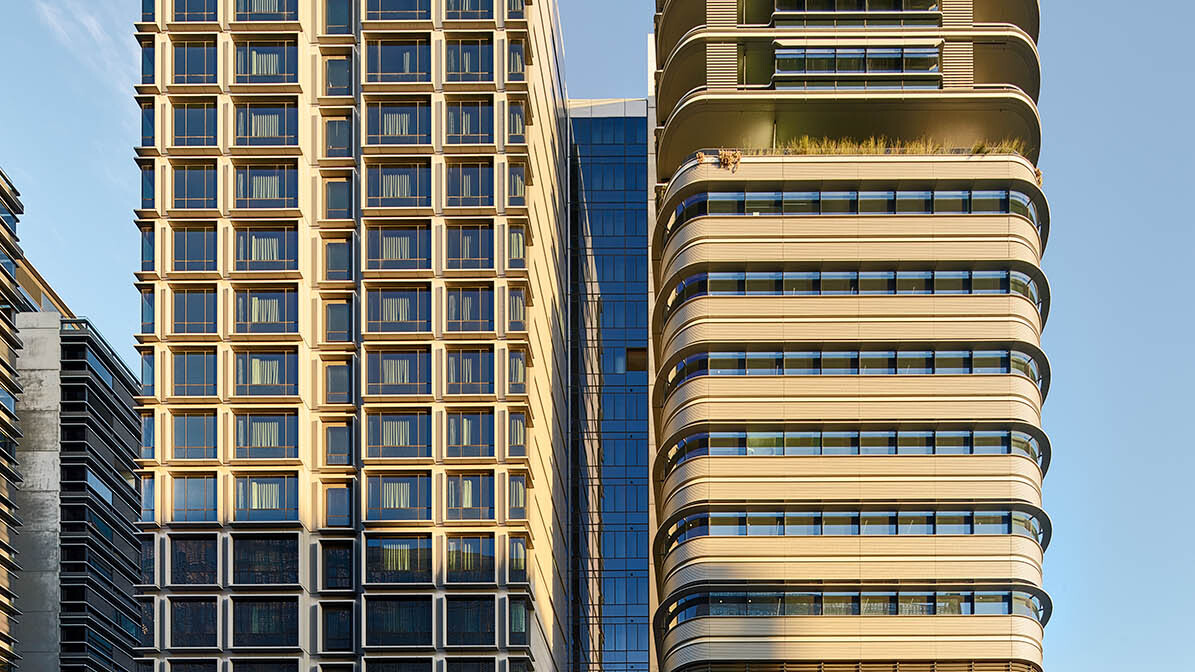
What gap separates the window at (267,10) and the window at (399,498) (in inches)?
1160

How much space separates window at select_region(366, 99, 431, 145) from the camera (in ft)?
352

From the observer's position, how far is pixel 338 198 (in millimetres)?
107125

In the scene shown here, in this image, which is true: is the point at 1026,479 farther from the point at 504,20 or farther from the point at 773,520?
the point at 504,20

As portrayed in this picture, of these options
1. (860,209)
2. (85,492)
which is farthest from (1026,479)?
(85,492)

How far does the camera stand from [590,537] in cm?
15250

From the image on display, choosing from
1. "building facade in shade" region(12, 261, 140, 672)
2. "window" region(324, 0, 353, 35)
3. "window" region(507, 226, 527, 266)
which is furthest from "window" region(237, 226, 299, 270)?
"building facade in shade" region(12, 261, 140, 672)

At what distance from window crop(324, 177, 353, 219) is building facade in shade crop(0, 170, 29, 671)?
62544 millimetres

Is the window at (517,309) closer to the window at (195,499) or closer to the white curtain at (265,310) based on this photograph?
the white curtain at (265,310)

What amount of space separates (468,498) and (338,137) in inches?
960

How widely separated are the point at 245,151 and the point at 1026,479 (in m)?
52.1

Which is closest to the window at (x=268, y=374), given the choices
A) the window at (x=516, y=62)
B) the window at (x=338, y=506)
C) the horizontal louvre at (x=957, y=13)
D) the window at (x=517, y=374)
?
the window at (x=338, y=506)

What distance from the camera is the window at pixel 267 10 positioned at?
107000 millimetres

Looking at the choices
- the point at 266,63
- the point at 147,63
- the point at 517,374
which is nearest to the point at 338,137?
the point at 266,63

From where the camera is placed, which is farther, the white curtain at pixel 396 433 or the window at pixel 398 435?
the white curtain at pixel 396 433
